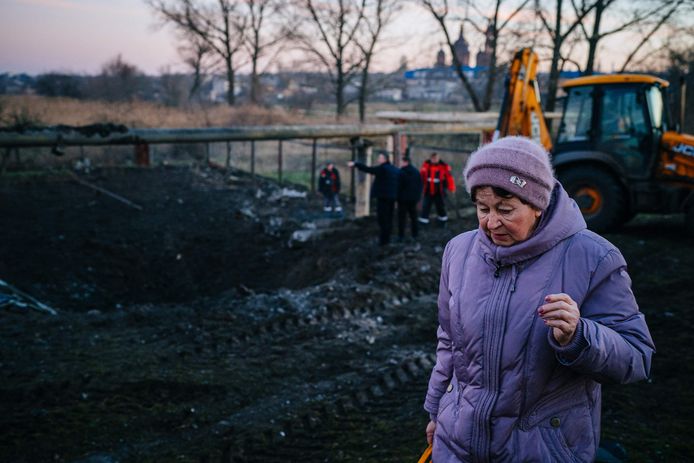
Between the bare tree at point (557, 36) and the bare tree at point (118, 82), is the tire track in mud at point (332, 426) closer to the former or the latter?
the bare tree at point (557, 36)

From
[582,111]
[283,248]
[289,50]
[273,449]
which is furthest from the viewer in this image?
[289,50]

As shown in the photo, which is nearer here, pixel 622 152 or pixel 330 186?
pixel 622 152

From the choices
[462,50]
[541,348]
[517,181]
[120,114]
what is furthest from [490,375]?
[462,50]

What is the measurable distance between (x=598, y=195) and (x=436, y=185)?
3.45 meters

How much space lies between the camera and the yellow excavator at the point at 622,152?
9891mm

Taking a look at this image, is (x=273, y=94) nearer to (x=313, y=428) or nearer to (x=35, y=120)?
(x=35, y=120)

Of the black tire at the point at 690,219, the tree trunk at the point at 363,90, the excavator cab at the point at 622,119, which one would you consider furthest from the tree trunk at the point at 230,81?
the black tire at the point at 690,219

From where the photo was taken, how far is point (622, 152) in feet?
33.7

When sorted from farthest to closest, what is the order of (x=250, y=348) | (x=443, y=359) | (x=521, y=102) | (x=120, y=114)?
(x=120, y=114) < (x=521, y=102) < (x=250, y=348) < (x=443, y=359)

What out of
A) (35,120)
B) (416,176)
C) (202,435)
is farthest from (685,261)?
(35,120)

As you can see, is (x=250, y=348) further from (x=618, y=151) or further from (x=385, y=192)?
(x=618, y=151)

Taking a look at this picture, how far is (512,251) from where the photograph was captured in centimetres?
201

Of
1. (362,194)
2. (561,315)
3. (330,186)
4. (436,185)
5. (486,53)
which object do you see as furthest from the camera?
(486,53)

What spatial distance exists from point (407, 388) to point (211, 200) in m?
12.2
